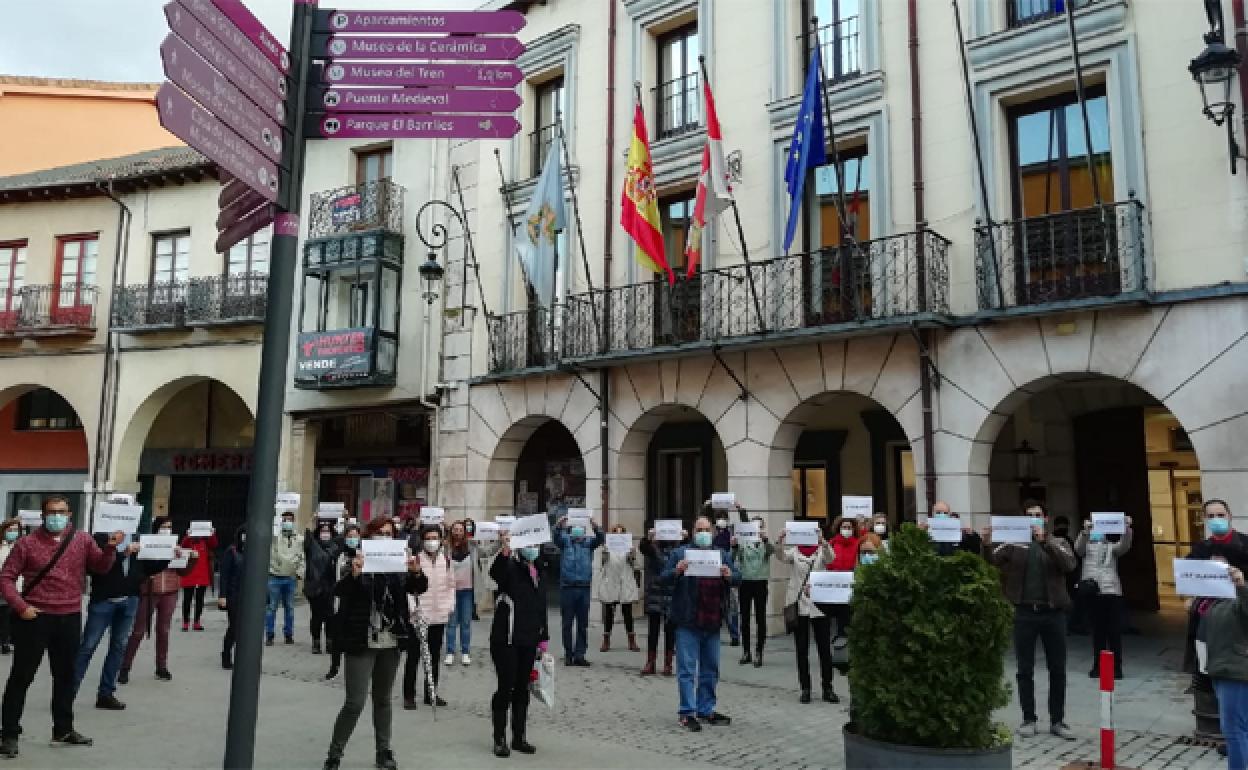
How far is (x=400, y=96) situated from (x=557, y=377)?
41.0 ft

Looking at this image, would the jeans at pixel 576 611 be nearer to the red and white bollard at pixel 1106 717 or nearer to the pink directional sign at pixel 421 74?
the red and white bollard at pixel 1106 717

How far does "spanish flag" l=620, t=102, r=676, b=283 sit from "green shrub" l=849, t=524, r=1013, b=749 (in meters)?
8.71

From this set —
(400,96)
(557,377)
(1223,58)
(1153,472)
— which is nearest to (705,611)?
(400,96)

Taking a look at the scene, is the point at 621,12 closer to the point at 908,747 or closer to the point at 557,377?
the point at 557,377

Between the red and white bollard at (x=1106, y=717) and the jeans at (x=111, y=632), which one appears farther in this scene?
the jeans at (x=111, y=632)

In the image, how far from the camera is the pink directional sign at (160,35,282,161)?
382 cm

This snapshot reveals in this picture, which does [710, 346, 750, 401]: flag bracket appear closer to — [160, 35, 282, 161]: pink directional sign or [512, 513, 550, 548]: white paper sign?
[512, 513, 550, 548]: white paper sign

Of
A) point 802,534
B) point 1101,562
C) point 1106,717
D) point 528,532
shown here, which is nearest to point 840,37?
point 802,534

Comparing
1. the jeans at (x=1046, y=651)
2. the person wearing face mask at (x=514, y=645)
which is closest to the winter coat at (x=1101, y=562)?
the jeans at (x=1046, y=651)

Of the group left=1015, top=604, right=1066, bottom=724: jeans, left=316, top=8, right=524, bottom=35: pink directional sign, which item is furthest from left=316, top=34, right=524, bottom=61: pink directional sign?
left=1015, top=604, right=1066, bottom=724: jeans

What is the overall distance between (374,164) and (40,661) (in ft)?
51.9

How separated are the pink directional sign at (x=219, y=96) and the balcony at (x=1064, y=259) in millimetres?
9670

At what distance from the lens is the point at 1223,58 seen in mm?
9781

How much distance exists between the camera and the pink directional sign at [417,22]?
4770 millimetres
